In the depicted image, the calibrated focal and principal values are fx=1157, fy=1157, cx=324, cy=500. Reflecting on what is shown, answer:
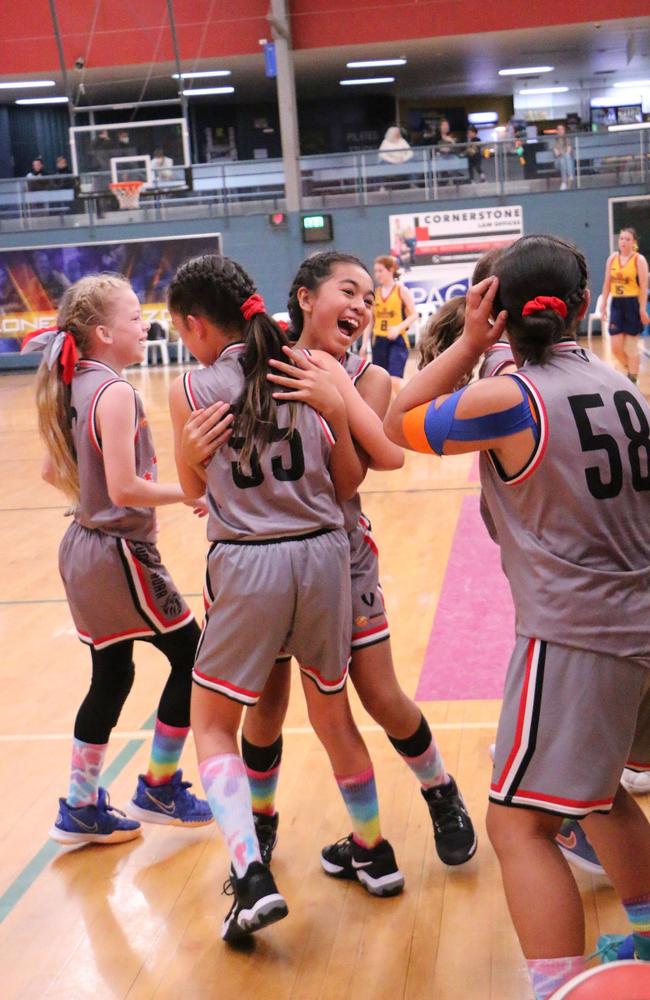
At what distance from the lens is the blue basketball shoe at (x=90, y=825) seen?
10.8 ft

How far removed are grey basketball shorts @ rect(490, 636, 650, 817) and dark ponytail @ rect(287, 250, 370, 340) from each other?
3.96 feet

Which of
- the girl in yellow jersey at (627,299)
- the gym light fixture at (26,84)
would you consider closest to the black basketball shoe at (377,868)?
the girl in yellow jersey at (627,299)

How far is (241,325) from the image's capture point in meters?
2.67

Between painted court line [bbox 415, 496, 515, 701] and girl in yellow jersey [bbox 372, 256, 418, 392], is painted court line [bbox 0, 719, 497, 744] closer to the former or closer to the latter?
painted court line [bbox 415, 496, 515, 701]

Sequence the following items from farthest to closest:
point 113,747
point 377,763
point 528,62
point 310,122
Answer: point 310,122, point 528,62, point 113,747, point 377,763

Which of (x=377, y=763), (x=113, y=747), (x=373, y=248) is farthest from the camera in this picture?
(x=373, y=248)

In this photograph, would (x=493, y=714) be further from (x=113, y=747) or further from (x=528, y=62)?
(x=528, y=62)

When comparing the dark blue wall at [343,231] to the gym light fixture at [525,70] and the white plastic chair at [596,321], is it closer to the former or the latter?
the white plastic chair at [596,321]

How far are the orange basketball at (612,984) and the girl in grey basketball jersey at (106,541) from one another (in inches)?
65.9

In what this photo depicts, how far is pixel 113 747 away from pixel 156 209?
17473 mm

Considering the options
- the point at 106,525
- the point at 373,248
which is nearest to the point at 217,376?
the point at 106,525

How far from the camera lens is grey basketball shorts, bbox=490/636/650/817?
2.08m

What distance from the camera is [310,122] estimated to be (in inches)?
1036

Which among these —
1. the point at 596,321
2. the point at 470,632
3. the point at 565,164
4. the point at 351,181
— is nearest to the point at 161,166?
the point at 351,181
